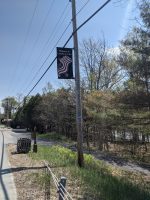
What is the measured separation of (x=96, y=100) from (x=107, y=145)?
15.3 ft

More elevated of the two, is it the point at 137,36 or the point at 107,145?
the point at 137,36

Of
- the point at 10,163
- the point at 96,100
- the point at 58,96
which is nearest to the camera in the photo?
the point at 10,163

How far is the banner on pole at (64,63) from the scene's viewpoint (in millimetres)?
16688

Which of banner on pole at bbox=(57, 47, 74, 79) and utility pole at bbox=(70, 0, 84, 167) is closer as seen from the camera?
utility pole at bbox=(70, 0, 84, 167)

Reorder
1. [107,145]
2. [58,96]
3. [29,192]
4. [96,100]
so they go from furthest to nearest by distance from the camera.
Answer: [58,96]
[107,145]
[96,100]
[29,192]

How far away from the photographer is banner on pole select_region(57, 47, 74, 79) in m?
16.7

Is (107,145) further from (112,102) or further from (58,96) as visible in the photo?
(58,96)

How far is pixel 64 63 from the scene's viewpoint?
55.1 ft

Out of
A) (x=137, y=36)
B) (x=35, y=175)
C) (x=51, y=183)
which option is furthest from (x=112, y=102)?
(x=51, y=183)

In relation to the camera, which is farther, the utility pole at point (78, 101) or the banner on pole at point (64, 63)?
the banner on pole at point (64, 63)

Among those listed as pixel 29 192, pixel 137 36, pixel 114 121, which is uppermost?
pixel 137 36

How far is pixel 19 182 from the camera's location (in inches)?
476

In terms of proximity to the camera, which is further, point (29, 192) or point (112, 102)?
point (112, 102)

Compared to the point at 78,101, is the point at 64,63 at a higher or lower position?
higher
